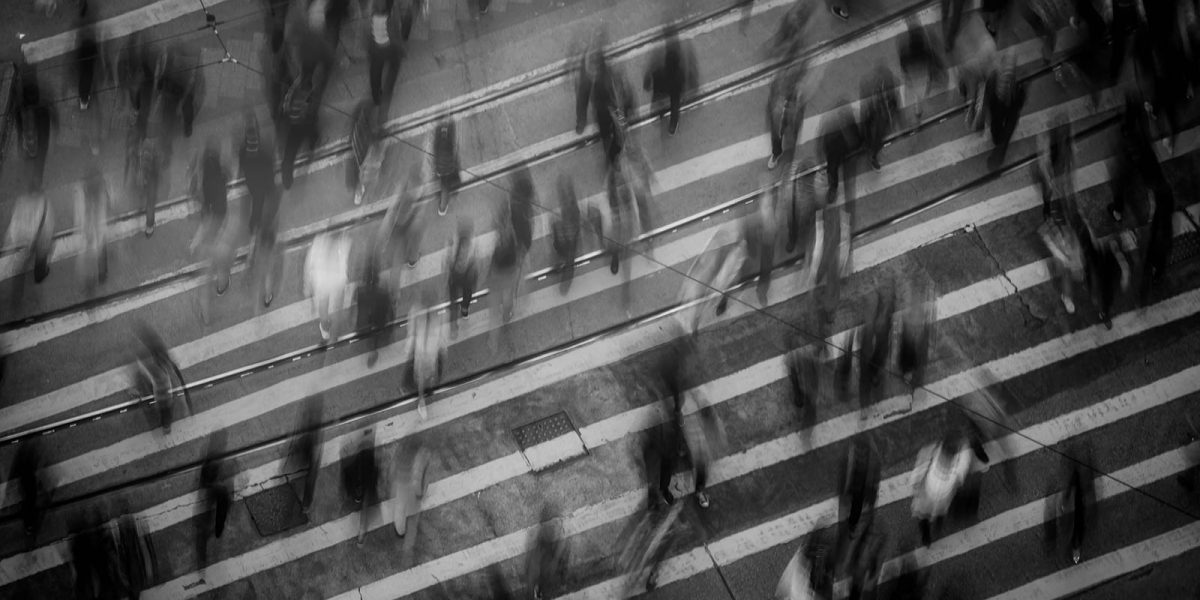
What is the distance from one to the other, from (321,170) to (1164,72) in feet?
37.0

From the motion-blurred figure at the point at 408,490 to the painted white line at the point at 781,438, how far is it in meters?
0.17

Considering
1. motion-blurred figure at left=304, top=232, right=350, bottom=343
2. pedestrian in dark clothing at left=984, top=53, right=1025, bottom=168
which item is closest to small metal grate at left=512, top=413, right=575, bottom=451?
motion-blurred figure at left=304, top=232, right=350, bottom=343

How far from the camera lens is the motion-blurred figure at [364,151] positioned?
1076 centimetres

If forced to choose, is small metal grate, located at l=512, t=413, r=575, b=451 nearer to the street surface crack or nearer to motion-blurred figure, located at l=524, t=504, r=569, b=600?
motion-blurred figure, located at l=524, t=504, r=569, b=600

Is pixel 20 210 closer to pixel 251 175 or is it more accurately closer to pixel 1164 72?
pixel 251 175

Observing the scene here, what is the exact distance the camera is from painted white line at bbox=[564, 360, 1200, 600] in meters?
10.1

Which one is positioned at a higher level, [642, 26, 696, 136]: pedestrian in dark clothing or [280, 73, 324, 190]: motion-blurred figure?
[280, 73, 324, 190]: motion-blurred figure

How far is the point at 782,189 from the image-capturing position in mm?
10547

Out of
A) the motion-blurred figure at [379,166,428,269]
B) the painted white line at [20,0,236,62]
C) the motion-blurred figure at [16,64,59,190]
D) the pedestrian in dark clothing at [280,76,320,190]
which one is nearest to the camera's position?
the motion-blurred figure at [379,166,428,269]

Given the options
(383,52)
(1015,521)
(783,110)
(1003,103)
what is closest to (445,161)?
(383,52)

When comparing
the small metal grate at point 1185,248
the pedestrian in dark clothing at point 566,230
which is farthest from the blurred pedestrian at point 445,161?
the small metal grate at point 1185,248

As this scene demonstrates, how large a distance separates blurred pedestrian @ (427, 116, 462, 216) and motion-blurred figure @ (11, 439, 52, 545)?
242 inches

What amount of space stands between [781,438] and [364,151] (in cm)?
661

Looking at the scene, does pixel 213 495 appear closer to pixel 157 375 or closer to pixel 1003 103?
pixel 157 375
